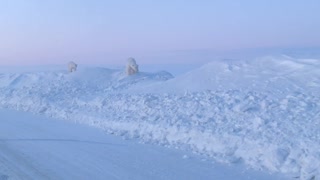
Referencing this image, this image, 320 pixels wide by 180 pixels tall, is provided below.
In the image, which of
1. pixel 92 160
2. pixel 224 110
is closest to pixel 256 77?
pixel 224 110

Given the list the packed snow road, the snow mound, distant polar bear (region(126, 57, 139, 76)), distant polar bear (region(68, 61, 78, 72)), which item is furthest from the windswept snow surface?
distant polar bear (region(68, 61, 78, 72))

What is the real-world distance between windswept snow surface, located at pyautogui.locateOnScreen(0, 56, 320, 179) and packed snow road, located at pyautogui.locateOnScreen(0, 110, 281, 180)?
0.58m

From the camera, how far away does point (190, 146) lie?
37.3ft

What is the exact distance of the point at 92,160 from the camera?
10289mm

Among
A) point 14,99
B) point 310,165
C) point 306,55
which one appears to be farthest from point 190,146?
point 14,99

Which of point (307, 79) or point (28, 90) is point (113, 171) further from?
point (28, 90)

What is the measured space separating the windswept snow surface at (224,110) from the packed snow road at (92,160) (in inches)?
22.8

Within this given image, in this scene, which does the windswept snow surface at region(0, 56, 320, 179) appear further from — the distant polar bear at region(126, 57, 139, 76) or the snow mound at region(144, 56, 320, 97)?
the distant polar bear at region(126, 57, 139, 76)

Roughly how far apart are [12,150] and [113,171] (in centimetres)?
328

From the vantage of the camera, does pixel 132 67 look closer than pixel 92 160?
No

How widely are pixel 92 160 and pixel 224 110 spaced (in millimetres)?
4321

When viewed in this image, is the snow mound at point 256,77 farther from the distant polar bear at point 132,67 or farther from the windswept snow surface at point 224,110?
the distant polar bear at point 132,67

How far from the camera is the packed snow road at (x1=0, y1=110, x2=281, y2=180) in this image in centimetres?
909

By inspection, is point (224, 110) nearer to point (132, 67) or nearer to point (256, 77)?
point (256, 77)
